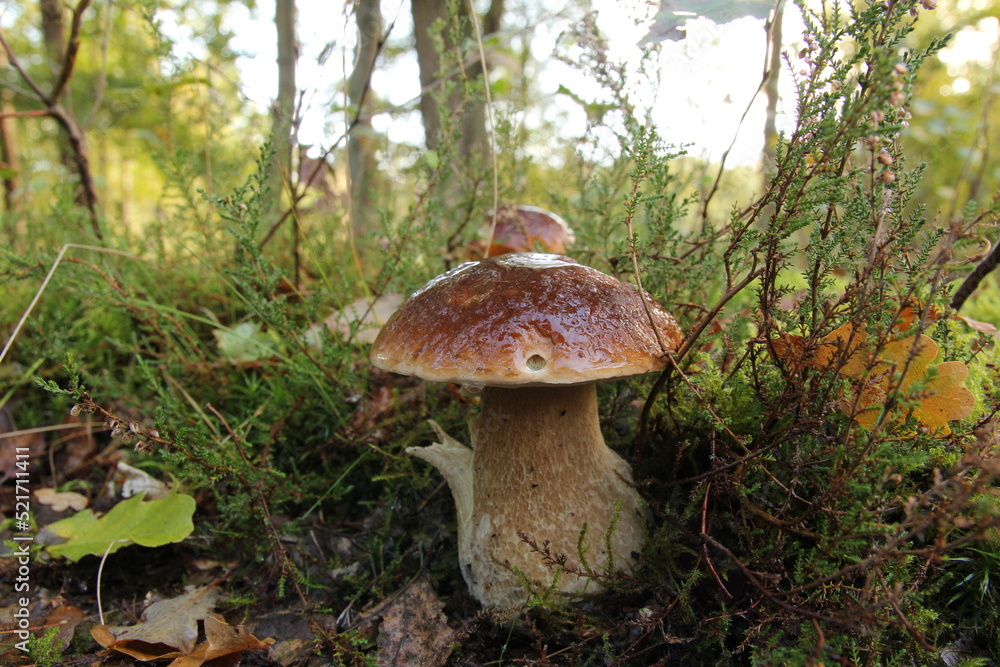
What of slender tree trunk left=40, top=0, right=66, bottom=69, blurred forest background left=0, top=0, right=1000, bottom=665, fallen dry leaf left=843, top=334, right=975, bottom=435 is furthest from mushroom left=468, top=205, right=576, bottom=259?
slender tree trunk left=40, top=0, right=66, bottom=69

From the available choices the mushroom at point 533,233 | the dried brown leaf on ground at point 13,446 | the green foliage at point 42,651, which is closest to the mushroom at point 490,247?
the mushroom at point 533,233

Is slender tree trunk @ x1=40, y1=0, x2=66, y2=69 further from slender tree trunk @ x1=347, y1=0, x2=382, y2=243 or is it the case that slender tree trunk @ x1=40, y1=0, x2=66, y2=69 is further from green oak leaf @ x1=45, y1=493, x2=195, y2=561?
green oak leaf @ x1=45, y1=493, x2=195, y2=561

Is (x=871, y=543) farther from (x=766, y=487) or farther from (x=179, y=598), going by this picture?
(x=179, y=598)

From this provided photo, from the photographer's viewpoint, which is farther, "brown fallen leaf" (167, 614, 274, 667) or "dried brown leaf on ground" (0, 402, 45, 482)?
"dried brown leaf on ground" (0, 402, 45, 482)

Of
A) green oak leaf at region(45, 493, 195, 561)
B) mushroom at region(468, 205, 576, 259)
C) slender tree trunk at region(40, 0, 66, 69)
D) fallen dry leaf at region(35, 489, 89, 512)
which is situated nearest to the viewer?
green oak leaf at region(45, 493, 195, 561)

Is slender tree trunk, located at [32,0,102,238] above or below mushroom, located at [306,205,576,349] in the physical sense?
above

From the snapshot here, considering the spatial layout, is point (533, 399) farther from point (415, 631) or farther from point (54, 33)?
point (54, 33)

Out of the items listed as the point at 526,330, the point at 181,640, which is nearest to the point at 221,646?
the point at 181,640

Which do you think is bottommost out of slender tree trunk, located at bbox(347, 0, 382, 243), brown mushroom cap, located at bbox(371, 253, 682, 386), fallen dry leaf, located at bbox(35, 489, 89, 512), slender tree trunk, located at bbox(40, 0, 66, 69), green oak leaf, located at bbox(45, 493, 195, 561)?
fallen dry leaf, located at bbox(35, 489, 89, 512)
